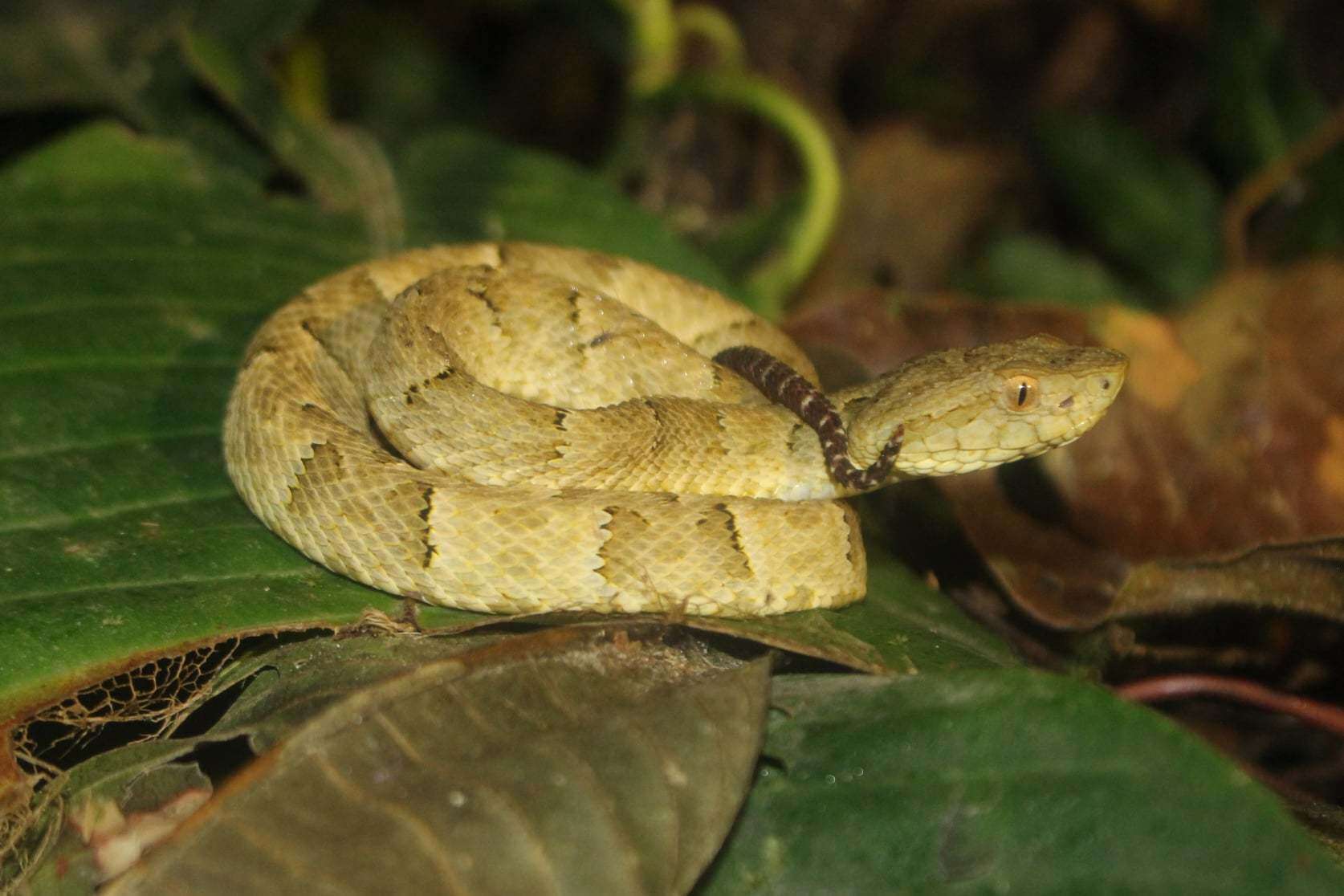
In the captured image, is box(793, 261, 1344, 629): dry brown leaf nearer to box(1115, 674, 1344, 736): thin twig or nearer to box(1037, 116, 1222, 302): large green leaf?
box(1115, 674, 1344, 736): thin twig

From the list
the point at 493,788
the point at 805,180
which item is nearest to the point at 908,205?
the point at 805,180

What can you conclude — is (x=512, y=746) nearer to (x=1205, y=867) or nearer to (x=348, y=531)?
(x=348, y=531)

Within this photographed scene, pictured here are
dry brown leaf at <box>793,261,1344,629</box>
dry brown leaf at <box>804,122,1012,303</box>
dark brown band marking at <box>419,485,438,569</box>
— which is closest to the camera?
dark brown band marking at <box>419,485,438,569</box>

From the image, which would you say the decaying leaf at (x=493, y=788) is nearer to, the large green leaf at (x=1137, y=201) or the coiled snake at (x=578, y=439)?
the coiled snake at (x=578, y=439)

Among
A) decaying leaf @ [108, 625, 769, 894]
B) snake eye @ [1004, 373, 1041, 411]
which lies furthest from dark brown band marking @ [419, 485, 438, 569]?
snake eye @ [1004, 373, 1041, 411]

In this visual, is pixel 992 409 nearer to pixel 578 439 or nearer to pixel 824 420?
pixel 824 420

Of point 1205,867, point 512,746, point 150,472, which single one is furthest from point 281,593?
point 1205,867
